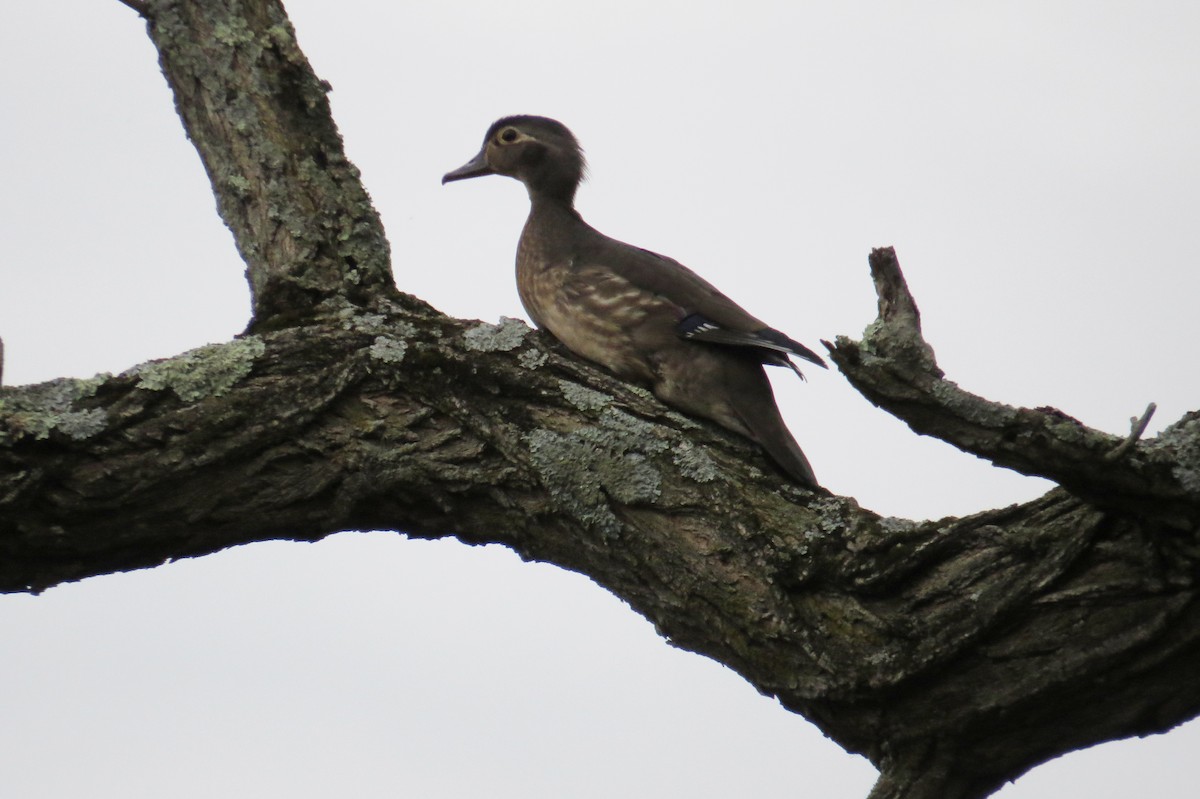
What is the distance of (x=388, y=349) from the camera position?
3.18m

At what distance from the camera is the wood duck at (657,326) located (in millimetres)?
3885

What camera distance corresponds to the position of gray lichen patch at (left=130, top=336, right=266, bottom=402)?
301 centimetres

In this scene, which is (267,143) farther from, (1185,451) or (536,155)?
(1185,451)

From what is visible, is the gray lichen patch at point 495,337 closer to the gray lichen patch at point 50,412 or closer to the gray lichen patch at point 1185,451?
the gray lichen patch at point 50,412

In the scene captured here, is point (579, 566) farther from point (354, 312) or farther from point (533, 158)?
point (533, 158)

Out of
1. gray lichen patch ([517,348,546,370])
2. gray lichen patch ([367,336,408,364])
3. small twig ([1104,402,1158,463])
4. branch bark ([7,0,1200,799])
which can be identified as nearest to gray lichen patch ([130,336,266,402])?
branch bark ([7,0,1200,799])

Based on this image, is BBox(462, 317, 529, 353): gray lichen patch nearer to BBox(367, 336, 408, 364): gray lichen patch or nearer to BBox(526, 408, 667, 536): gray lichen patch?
BBox(367, 336, 408, 364): gray lichen patch

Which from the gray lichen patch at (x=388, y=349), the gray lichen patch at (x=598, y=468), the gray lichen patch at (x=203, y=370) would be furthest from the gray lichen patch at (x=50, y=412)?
the gray lichen patch at (x=598, y=468)

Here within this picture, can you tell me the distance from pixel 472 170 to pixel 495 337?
247 centimetres

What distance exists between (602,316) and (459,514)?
4.28ft

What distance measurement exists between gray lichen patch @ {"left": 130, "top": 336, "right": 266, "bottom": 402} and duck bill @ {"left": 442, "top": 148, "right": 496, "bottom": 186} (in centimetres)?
265

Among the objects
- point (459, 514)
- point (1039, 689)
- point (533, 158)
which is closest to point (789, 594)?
point (1039, 689)

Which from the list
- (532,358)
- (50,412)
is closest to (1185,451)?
(532,358)

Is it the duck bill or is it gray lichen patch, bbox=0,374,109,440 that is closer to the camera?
gray lichen patch, bbox=0,374,109,440
